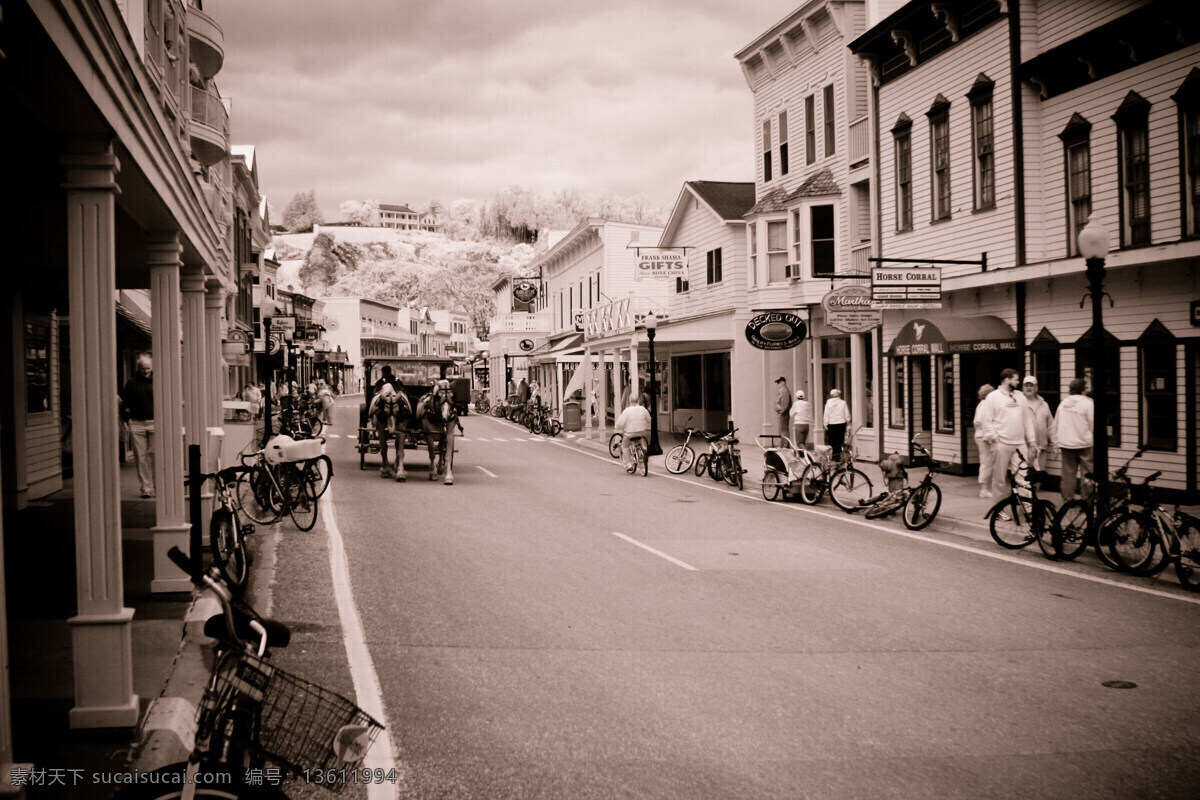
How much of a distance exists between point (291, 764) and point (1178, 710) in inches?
217

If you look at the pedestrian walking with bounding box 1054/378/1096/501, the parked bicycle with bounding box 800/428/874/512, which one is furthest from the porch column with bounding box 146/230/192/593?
the pedestrian walking with bounding box 1054/378/1096/501

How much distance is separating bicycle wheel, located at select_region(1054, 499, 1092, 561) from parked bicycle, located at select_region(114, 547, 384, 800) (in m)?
10.5

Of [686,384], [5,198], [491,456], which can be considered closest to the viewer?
[5,198]

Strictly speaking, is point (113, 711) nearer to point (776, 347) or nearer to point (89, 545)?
point (89, 545)

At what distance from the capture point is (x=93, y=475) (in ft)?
19.7

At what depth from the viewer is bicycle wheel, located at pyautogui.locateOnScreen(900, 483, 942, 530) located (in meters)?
14.9

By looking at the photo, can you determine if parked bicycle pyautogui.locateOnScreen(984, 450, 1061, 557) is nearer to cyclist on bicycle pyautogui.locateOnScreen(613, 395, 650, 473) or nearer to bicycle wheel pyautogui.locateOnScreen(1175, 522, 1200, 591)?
bicycle wheel pyautogui.locateOnScreen(1175, 522, 1200, 591)

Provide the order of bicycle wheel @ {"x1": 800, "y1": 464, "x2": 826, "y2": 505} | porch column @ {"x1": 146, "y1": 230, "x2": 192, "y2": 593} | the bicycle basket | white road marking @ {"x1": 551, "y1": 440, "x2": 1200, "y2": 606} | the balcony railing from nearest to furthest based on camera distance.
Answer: the bicycle basket < porch column @ {"x1": 146, "y1": 230, "x2": 192, "y2": 593} < white road marking @ {"x1": 551, "y1": 440, "x2": 1200, "y2": 606} < bicycle wheel @ {"x1": 800, "y1": 464, "x2": 826, "y2": 505} < the balcony railing

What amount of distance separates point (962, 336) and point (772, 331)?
262 inches

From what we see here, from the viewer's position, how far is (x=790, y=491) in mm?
18547

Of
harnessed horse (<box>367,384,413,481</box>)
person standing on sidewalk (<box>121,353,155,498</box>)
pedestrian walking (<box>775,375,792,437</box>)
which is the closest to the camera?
person standing on sidewalk (<box>121,353,155,498</box>)

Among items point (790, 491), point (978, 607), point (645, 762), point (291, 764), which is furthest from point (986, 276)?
point (291, 764)

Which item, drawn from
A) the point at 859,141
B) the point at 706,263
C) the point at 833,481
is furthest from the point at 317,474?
the point at 706,263

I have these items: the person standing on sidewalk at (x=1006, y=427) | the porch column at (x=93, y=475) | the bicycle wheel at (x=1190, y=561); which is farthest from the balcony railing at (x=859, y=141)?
the porch column at (x=93, y=475)
